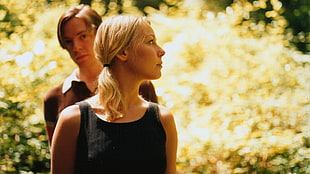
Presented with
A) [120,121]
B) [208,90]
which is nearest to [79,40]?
[120,121]

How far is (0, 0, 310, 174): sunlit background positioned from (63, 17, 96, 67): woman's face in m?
1.08

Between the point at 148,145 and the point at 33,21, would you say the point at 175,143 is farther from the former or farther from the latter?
the point at 33,21

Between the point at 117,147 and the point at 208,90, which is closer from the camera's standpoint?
the point at 117,147

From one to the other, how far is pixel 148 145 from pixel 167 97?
3014mm

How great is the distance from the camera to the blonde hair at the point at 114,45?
209 cm

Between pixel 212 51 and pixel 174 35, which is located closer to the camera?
pixel 212 51

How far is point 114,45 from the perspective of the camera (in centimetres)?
211

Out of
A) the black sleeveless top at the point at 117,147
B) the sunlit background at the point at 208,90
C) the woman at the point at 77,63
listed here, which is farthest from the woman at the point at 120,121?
the sunlit background at the point at 208,90

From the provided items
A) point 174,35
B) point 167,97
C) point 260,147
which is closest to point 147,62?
point 260,147

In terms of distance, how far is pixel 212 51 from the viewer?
5.82 m

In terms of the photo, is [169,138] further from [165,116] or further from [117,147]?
[117,147]

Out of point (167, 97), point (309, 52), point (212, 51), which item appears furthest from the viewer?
point (309, 52)

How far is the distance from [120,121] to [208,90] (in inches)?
126

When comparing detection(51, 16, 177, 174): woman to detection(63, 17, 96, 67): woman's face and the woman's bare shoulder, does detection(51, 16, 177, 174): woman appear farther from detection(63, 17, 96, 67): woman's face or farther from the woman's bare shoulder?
detection(63, 17, 96, 67): woman's face
